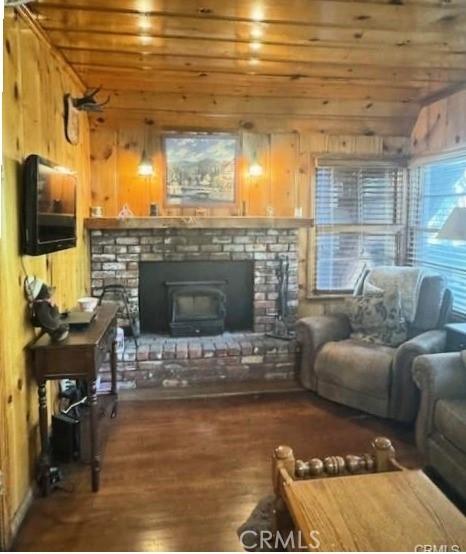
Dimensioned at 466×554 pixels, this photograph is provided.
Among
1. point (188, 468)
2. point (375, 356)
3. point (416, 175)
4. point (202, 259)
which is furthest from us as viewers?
point (416, 175)

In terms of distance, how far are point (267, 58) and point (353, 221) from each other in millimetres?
2023

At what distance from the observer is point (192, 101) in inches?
160

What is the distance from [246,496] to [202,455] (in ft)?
1.62

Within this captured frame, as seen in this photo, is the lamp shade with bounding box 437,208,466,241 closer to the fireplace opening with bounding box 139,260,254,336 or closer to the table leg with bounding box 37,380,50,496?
the fireplace opening with bounding box 139,260,254,336

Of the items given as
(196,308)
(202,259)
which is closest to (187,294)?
(196,308)

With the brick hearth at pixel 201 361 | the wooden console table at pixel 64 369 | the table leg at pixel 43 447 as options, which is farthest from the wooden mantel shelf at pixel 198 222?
the table leg at pixel 43 447

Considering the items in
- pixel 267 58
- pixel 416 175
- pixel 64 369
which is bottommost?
pixel 64 369

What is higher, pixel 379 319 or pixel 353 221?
pixel 353 221

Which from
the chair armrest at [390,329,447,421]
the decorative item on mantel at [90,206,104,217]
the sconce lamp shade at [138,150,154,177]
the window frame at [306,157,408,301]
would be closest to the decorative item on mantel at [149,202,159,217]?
the sconce lamp shade at [138,150,154,177]

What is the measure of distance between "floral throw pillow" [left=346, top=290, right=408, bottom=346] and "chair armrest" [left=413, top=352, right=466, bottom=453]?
0.89 meters

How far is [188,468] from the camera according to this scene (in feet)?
8.94

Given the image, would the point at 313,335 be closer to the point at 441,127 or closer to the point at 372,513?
the point at 441,127

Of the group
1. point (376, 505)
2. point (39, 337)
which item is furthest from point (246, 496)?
point (39, 337)

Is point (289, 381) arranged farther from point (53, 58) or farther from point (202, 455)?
point (53, 58)
